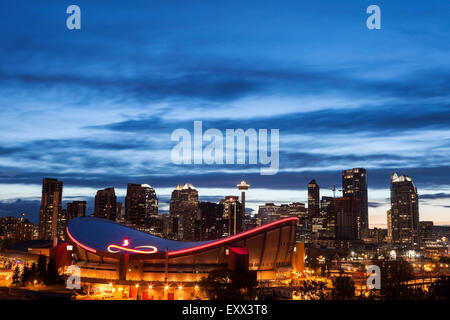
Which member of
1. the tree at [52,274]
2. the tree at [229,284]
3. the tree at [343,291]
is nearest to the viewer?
the tree at [343,291]

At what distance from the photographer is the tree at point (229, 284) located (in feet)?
181

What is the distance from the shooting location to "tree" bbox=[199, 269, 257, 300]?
181ft

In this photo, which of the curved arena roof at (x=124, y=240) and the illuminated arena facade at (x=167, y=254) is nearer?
the illuminated arena facade at (x=167, y=254)

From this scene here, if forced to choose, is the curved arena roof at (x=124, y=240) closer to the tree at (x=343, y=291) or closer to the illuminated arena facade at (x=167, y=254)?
the illuminated arena facade at (x=167, y=254)

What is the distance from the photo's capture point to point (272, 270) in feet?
238

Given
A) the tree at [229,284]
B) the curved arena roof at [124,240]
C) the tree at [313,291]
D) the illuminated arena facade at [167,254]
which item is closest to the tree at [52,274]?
the illuminated arena facade at [167,254]

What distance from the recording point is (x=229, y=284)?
2286 inches

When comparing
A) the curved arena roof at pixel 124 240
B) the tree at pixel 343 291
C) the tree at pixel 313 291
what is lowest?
the tree at pixel 313 291

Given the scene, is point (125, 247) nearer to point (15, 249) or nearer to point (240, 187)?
point (240, 187)

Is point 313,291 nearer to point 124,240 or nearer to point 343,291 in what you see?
point 343,291

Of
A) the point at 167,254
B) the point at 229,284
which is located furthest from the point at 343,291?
the point at 167,254

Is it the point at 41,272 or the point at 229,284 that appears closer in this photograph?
the point at 229,284
